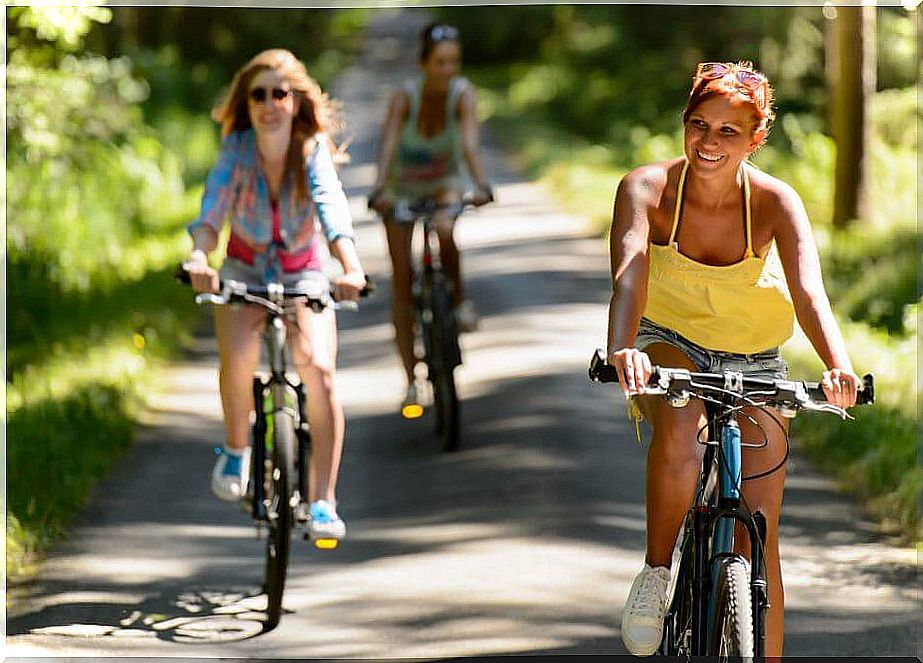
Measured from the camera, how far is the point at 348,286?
19.1 feet

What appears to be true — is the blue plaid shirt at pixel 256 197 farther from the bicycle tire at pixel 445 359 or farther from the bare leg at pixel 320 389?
the bicycle tire at pixel 445 359

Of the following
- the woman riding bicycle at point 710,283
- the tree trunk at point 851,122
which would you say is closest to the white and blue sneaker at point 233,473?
the woman riding bicycle at point 710,283

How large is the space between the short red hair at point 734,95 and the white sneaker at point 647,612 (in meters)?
1.26

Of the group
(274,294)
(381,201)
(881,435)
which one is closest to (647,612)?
(274,294)

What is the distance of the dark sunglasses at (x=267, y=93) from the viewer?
6.09 meters

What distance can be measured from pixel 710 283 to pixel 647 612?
3.05ft

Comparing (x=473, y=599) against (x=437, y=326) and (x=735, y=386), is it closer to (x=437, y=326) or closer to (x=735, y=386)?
(x=437, y=326)

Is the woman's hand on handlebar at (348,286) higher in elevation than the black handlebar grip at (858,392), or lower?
higher

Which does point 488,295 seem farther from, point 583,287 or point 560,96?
point 560,96

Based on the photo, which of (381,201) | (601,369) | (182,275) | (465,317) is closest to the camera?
(601,369)

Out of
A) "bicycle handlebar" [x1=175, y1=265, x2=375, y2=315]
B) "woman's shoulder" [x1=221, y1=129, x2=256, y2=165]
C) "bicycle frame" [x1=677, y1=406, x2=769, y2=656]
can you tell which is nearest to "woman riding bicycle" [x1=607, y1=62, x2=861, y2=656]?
"bicycle frame" [x1=677, y1=406, x2=769, y2=656]

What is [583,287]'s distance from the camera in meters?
12.4

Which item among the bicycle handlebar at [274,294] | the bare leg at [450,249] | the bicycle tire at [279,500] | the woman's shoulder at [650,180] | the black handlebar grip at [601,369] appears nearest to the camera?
the black handlebar grip at [601,369]

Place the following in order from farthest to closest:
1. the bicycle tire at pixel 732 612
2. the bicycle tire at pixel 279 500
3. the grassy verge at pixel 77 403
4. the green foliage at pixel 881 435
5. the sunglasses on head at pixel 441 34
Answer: the sunglasses on head at pixel 441 34 → the green foliage at pixel 881 435 → the grassy verge at pixel 77 403 → the bicycle tire at pixel 279 500 → the bicycle tire at pixel 732 612
